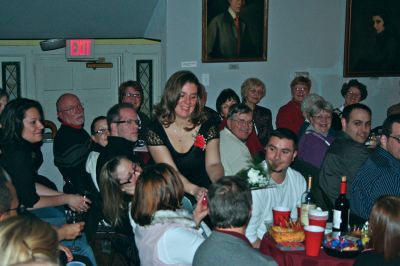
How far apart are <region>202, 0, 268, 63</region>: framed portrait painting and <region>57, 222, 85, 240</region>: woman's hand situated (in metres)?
4.74

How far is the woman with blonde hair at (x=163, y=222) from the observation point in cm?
299

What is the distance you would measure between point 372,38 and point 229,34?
2263mm

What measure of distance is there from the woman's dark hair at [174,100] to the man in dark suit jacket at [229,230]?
1243 millimetres

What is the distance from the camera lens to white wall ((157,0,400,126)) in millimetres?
7699

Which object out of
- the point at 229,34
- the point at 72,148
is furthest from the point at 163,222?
the point at 229,34

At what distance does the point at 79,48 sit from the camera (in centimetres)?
846

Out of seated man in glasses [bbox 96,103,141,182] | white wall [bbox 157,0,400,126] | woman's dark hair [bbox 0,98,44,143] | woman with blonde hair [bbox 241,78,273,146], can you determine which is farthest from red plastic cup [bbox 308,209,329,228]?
white wall [bbox 157,0,400,126]

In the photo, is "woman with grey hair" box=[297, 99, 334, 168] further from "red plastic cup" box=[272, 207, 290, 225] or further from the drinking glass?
the drinking glass

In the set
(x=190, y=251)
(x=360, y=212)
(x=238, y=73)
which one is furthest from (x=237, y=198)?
(x=238, y=73)

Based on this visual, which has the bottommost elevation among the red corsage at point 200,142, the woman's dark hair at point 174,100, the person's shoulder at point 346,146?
the person's shoulder at point 346,146

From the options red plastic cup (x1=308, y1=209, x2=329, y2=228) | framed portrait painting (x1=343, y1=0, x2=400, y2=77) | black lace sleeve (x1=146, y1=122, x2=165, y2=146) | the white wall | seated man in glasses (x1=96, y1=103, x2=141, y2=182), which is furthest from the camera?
framed portrait painting (x1=343, y1=0, x2=400, y2=77)

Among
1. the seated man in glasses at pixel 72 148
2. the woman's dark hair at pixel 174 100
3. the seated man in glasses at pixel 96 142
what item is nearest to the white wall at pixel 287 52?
the seated man in glasses at pixel 72 148

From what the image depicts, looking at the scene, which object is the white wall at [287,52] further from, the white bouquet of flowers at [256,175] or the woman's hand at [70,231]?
the woman's hand at [70,231]

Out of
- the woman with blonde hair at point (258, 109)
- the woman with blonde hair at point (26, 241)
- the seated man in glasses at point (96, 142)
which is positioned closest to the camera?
the woman with blonde hair at point (26, 241)
